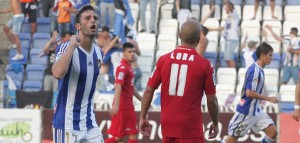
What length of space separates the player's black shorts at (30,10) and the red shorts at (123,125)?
8520 mm

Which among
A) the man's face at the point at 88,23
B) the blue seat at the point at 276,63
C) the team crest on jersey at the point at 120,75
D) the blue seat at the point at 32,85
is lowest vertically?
the blue seat at the point at 32,85

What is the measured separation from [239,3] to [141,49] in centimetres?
296

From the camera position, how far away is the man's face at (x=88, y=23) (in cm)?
983

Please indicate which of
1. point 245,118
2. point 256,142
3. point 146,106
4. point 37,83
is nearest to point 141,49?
point 37,83

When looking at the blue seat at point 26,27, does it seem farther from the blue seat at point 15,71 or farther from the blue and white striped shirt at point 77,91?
the blue and white striped shirt at point 77,91

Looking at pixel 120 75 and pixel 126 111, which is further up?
pixel 120 75

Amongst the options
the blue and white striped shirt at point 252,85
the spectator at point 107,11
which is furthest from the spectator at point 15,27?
the blue and white striped shirt at point 252,85

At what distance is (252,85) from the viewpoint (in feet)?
48.8

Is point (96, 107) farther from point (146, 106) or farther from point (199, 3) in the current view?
point (146, 106)

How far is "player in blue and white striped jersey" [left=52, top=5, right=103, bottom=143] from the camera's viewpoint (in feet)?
32.3

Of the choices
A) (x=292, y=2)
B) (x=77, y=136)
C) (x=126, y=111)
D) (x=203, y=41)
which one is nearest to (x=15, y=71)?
(x=203, y=41)

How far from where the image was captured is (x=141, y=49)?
23.0m

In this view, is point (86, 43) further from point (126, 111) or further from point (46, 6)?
point (46, 6)

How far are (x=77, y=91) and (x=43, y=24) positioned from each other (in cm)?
1435
